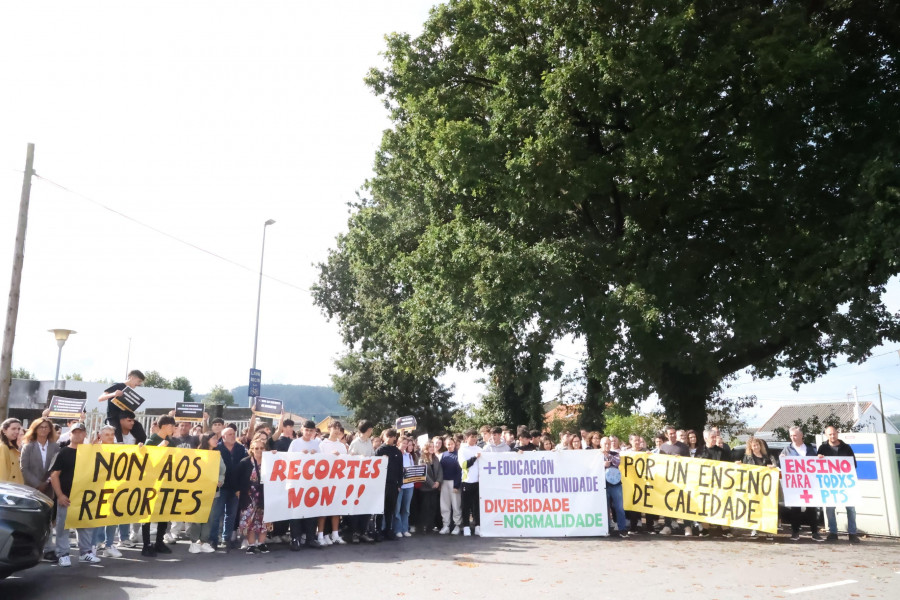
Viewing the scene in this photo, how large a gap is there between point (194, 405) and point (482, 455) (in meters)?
10.1

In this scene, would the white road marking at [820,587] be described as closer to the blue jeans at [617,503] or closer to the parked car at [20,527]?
the blue jeans at [617,503]

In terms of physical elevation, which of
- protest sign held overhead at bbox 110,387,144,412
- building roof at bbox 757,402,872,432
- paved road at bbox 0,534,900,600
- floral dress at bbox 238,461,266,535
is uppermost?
building roof at bbox 757,402,872,432

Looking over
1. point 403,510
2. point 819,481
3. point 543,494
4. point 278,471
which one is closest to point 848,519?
point 819,481

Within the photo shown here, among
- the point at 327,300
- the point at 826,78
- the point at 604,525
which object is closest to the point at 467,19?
the point at 826,78

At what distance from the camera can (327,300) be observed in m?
41.4

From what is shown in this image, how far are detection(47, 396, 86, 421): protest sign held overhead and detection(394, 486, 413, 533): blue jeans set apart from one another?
10.3 metres

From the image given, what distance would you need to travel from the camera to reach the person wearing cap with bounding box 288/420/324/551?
11.3m

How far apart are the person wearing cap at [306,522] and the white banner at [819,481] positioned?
27.4 feet

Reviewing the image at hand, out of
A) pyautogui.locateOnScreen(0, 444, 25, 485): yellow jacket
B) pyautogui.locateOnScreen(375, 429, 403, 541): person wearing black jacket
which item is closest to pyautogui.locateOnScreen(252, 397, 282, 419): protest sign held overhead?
pyautogui.locateOnScreen(375, 429, 403, 541): person wearing black jacket

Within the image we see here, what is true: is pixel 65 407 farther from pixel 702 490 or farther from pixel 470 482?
pixel 702 490

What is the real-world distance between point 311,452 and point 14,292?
9.18 metres

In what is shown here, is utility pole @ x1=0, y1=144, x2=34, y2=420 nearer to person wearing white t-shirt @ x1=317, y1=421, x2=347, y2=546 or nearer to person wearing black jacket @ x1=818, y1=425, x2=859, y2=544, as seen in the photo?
person wearing white t-shirt @ x1=317, y1=421, x2=347, y2=546

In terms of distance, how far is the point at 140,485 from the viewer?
10.3 m

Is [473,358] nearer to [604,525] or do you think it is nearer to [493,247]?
[493,247]
